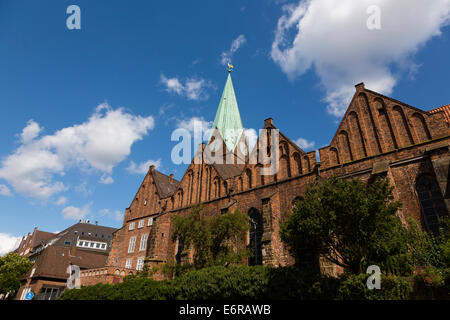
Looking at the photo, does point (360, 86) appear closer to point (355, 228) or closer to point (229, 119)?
point (355, 228)

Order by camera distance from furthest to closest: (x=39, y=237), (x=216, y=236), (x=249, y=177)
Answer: (x=39, y=237) < (x=249, y=177) < (x=216, y=236)

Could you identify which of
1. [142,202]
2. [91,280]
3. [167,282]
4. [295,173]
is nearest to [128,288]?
[167,282]

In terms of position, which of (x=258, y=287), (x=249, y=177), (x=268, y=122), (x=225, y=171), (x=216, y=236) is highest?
(x=268, y=122)

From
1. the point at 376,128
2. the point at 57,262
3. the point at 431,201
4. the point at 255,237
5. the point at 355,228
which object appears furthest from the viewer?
the point at 57,262

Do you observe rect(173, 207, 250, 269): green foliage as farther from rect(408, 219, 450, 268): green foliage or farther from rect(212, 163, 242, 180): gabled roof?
rect(408, 219, 450, 268): green foliage

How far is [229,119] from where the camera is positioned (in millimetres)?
53969


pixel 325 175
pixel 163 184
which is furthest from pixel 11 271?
pixel 325 175

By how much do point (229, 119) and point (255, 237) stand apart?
34395 mm

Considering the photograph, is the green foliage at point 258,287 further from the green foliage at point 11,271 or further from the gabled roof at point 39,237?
the gabled roof at point 39,237

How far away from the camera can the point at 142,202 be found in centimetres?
3756

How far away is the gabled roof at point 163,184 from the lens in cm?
3631

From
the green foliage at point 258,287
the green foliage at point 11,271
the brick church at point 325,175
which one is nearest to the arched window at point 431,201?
the brick church at point 325,175

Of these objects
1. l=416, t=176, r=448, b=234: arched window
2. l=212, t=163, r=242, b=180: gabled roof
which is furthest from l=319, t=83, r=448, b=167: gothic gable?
l=212, t=163, r=242, b=180: gabled roof

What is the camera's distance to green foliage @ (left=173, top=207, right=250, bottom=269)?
69.4ft
